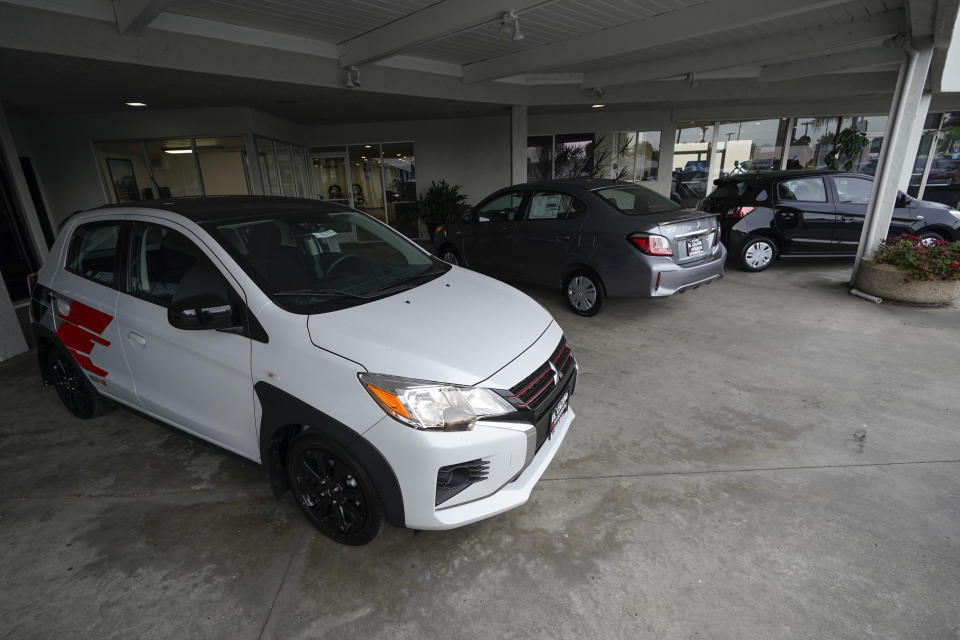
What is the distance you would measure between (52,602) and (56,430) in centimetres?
191

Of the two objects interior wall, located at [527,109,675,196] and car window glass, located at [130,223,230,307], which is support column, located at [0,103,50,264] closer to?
car window glass, located at [130,223,230,307]

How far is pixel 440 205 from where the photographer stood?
12375 millimetres

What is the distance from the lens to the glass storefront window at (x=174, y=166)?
32.0 feet

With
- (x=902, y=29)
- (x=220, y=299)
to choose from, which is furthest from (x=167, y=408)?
(x=902, y=29)

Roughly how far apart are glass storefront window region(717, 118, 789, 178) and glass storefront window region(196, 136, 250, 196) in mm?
12308

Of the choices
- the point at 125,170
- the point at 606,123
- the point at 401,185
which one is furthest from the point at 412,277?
the point at 606,123

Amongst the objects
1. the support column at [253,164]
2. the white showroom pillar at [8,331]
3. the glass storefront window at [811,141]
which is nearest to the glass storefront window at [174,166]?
the support column at [253,164]

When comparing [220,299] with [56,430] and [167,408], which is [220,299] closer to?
[167,408]

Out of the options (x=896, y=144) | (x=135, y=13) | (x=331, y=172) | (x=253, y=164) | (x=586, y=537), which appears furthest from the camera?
(x=331, y=172)

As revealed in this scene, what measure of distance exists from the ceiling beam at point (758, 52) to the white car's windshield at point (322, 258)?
722cm

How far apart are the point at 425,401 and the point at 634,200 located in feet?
14.6

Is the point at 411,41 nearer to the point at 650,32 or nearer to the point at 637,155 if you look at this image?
the point at 650,32

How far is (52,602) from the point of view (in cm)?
208

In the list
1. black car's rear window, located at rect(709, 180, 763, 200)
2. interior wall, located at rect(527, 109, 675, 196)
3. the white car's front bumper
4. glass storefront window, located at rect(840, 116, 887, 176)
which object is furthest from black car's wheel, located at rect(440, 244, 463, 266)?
glass storefront window, located at rect(840, 116, 887, 176)
